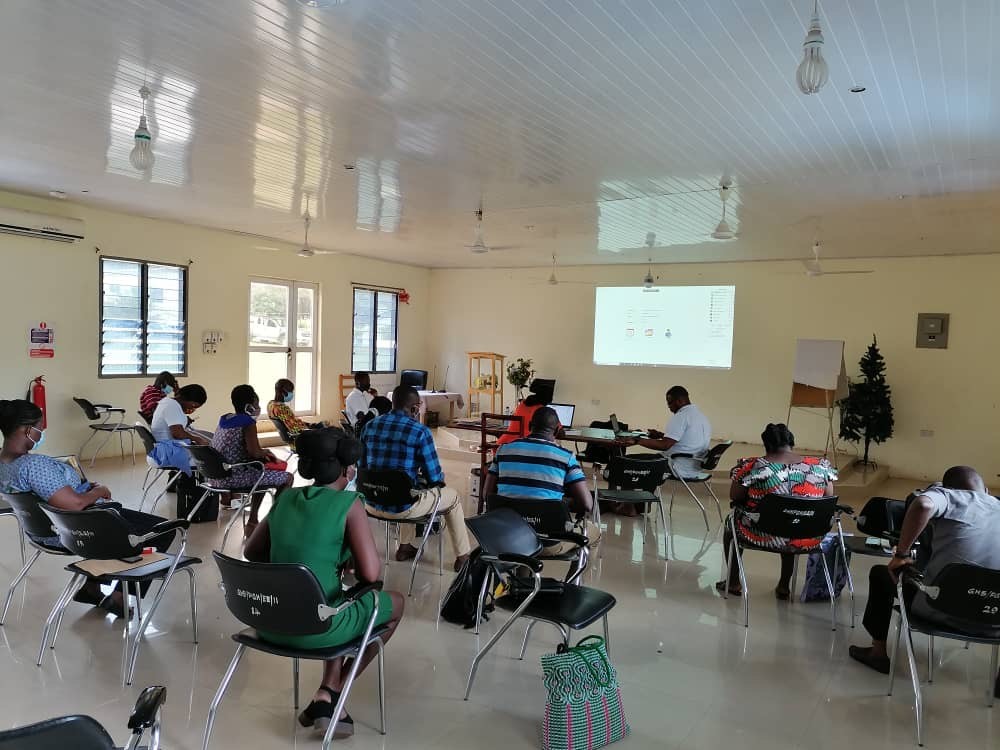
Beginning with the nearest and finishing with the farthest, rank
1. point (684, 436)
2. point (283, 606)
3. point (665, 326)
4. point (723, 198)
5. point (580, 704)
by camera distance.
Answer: point (283, 606) → point (580, 704) → point (684, 436) → point (723, 198) → point (665, 326)

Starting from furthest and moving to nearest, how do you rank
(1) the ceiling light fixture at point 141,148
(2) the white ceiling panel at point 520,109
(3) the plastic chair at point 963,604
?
(1) the ceiling light fixture at point 141,148 < (2) the white ceiling panel at point 520,109 < (3) the plastic chair at point 963,604

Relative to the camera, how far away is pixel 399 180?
19.7 feet

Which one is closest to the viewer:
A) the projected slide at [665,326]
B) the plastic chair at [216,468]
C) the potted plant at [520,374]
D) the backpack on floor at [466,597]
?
the backpack on floor at [466,597]

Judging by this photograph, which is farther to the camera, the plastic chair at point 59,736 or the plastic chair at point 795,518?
the plastic chair at point 795,518

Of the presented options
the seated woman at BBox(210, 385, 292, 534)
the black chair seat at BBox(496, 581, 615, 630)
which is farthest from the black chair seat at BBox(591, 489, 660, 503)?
the seated woman at BBox(210, 385, 292, 534)

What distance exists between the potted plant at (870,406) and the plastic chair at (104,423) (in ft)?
28.1

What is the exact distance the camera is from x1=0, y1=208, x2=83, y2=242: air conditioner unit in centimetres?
721

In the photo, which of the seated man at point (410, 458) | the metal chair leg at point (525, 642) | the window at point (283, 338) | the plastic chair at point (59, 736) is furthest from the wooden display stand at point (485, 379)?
the plastic chair at point (59, 736)

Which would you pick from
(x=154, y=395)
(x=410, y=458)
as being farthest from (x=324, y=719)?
(x=154, y=395)

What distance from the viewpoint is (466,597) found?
12.2 ft

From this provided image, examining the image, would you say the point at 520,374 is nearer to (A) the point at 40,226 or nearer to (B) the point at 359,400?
(B) the point at 359,400

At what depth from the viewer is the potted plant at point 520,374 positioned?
1198 cm

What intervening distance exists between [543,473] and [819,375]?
6373 millimetres

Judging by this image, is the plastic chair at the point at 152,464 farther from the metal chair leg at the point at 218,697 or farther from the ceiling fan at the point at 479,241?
the metal chair leg at the point at 218,697
